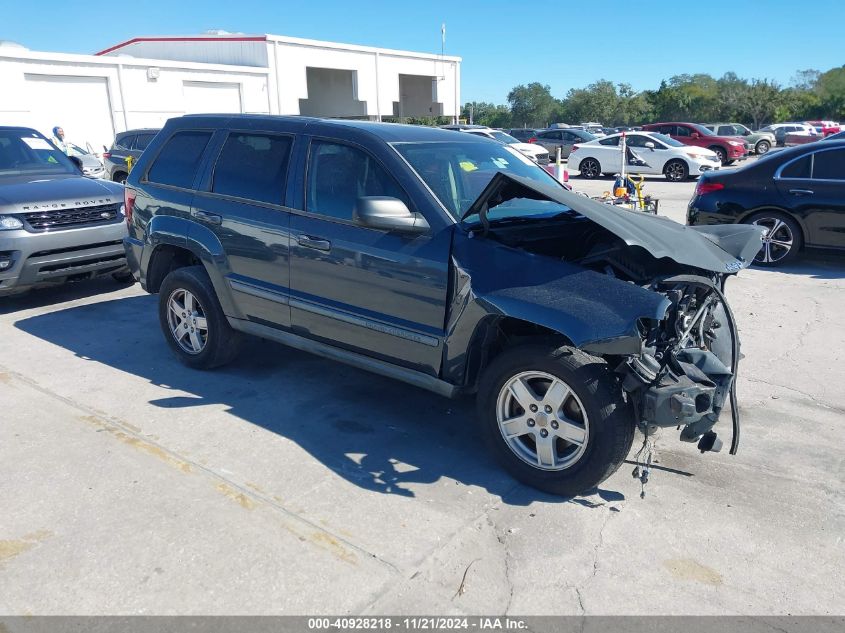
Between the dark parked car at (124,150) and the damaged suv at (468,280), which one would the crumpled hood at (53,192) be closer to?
the damaged suv at (468,280)

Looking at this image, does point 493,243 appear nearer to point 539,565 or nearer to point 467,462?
point 467,462

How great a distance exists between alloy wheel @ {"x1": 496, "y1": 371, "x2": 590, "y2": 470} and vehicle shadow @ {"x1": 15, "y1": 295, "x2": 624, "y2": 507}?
0.21 meters

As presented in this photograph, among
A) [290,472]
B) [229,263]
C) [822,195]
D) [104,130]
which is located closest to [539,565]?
[290,472]

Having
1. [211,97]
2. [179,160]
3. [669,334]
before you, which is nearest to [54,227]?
[179,160]

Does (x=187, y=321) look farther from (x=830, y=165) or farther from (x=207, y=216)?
(x=830, y=165)

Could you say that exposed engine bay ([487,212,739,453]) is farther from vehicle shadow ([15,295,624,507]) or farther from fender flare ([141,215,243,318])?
fender flare ([141,215,243,318])

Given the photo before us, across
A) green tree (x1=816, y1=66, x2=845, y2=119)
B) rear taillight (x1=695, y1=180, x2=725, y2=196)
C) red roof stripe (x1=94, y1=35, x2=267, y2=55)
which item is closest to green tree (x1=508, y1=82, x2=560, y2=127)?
green tree (x1=816, y1=66, x2=845, y2=119)

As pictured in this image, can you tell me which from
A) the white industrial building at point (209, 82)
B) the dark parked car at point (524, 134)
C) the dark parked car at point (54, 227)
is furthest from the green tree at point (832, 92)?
the dark parked car at point (54, 227)

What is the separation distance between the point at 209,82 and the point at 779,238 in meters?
28.8

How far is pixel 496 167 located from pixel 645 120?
70.2 m

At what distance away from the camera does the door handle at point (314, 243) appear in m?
4.32

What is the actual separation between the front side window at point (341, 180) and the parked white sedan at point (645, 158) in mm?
18299

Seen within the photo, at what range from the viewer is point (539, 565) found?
10.2ft

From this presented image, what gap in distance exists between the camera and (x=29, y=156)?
8.59 m
